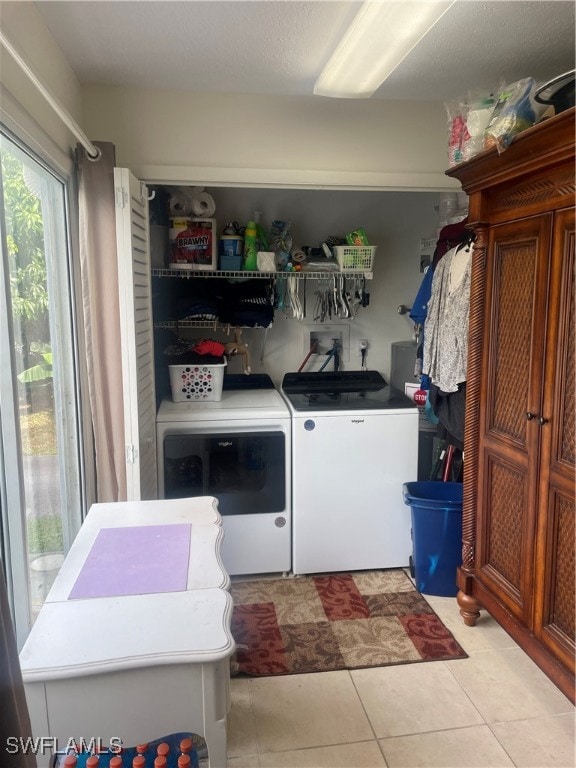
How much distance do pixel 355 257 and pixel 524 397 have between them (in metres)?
1.38

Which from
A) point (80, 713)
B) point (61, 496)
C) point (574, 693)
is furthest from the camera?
point (61, 496)

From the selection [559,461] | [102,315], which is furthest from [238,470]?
[559,461]

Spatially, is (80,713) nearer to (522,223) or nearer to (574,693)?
(574,693)

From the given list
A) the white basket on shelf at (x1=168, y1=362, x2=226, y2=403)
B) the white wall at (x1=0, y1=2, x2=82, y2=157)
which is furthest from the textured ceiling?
→ the white basket on shelf at (x1=168, y1=362, x2=226, y2=403)

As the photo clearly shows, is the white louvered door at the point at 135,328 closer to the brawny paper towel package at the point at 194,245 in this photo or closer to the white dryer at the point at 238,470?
the white dryer at the point at 238,470

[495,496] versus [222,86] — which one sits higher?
[222,86]

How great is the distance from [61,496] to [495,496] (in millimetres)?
1718

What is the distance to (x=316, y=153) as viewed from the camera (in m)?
2.62

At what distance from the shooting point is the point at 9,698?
0.95 metres

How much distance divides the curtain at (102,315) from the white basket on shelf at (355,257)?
1245mm

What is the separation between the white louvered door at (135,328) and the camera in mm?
2184

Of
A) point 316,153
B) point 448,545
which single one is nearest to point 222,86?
point 316,153

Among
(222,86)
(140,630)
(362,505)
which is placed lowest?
(362,505)

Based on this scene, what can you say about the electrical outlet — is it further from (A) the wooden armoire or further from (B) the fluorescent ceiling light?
(B) the fluorescent ceiling light
